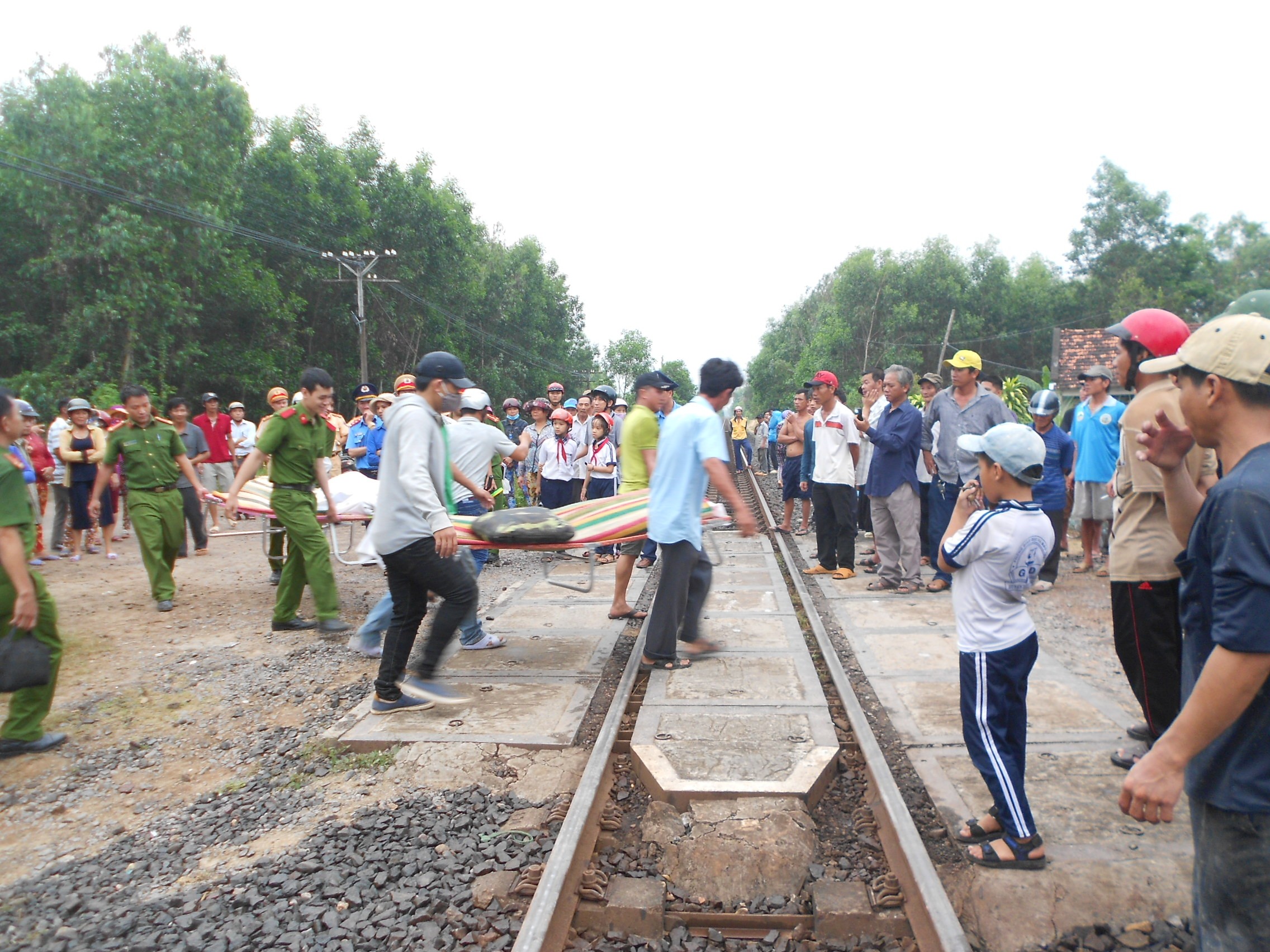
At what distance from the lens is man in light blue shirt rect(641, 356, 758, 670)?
519cm

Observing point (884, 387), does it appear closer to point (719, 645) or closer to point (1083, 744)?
point (719, 645)

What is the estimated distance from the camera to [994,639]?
9.95 ft

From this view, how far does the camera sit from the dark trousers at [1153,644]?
3.44 meters

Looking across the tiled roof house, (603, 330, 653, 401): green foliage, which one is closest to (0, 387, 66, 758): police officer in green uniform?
the tiled roof house

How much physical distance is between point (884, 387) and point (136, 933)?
22.6ft

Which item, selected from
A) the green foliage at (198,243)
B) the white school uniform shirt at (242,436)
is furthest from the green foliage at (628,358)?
the white school uniform shirt at (242,436)

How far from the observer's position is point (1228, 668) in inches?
61.8

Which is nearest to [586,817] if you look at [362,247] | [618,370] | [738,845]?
[738,845]

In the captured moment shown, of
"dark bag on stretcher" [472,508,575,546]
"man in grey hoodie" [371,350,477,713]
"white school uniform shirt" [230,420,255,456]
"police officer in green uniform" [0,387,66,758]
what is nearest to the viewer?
"police officer in green uniform" [0,387,66,758]

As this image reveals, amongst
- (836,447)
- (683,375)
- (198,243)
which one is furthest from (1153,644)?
(683,375)

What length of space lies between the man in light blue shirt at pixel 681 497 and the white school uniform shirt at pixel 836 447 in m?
3.07

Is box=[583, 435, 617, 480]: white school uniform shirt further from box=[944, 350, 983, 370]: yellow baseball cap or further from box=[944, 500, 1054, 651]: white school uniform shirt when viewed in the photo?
box=[944, 500, 1054, 651]: white school uniform shirt

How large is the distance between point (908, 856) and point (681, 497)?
2742mm

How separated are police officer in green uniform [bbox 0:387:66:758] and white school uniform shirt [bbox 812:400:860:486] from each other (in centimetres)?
654
